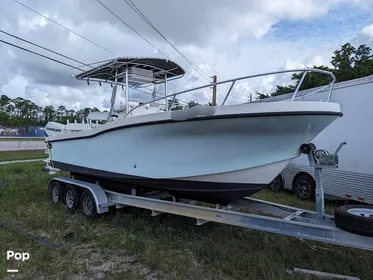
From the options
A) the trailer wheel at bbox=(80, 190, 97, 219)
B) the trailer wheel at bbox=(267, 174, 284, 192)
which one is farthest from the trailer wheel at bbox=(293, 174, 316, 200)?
the trailer wheel at bbox=(80, 190, 97, 219)

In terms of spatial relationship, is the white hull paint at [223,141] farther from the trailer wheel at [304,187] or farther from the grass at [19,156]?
the grass at [19,156]

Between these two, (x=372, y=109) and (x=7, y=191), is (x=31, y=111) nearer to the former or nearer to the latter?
(x=7, y=191)

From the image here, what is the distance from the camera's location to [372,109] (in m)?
5.03

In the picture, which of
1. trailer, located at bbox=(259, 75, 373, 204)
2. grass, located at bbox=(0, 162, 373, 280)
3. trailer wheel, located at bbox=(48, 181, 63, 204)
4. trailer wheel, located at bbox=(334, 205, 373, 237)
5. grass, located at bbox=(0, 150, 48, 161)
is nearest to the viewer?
trailer wheel, located at bbox=(334, 205, 373, 237)

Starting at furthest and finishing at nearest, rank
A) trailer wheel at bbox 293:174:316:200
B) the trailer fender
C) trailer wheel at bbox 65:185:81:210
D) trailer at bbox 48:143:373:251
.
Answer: trailer wheel at bbox 293:174:316:200 → trailer wheel at bbox 65:185:81:210 → the trailer fender → trailer at bbox 48:143:373:251

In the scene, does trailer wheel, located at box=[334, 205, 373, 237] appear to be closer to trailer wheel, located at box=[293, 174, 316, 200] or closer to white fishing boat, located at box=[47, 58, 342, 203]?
white fishing boat, located at box=[47, 58, 342, 203]

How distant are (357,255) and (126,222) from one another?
3.10 meters

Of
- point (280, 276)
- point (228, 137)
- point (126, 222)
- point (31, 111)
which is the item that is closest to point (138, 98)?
point (126, 222)

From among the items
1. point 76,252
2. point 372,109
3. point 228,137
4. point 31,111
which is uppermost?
point 31,111

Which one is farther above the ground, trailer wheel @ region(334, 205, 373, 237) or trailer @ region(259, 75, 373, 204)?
trailer @ region(259, 75, 373, 204)

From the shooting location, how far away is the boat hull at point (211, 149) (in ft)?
10.6

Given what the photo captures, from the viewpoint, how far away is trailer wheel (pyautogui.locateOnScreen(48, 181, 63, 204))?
226 inches

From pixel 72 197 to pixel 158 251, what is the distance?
241cm
